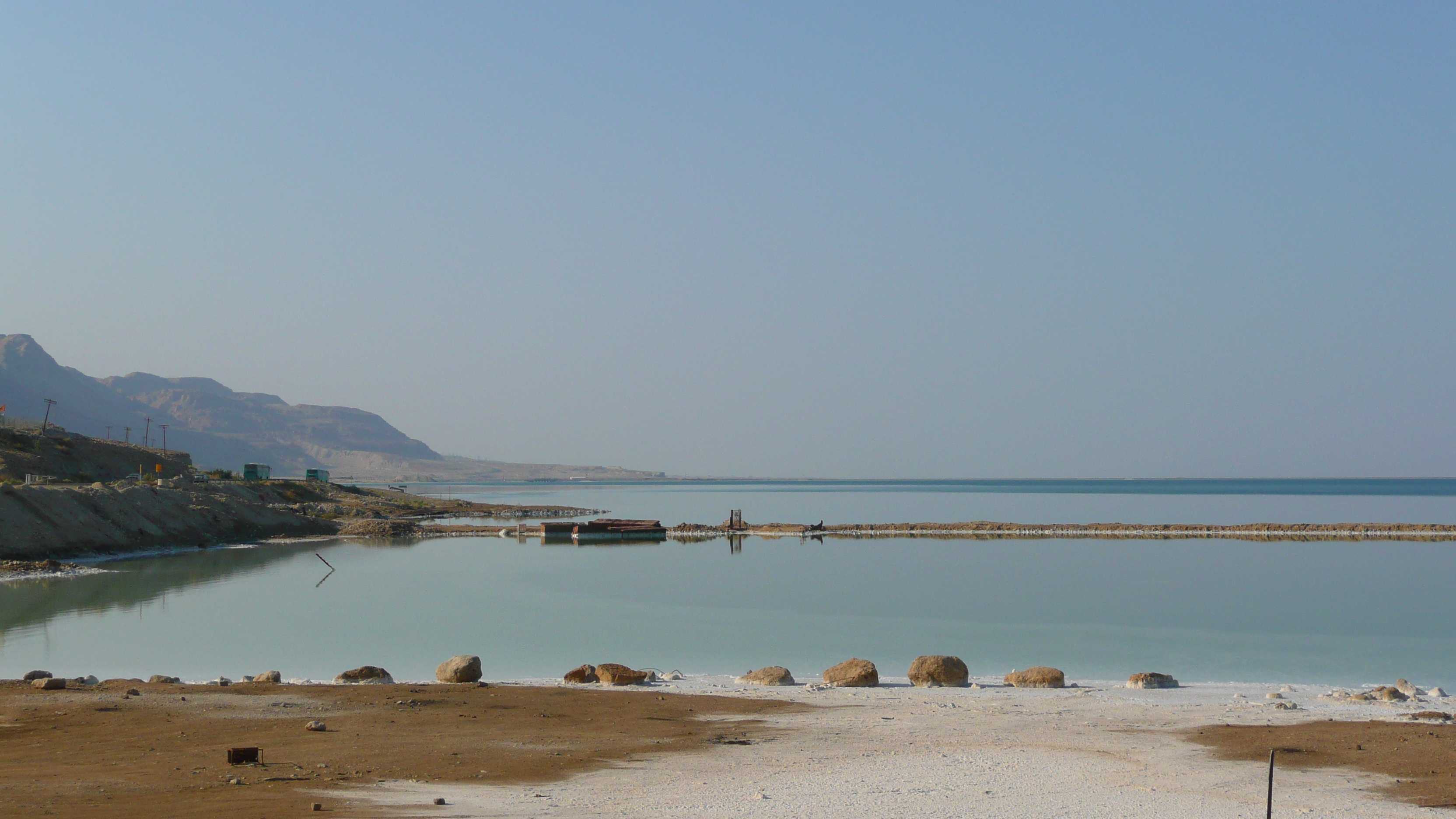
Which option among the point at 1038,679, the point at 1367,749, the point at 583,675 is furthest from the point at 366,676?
the point at 1367,749

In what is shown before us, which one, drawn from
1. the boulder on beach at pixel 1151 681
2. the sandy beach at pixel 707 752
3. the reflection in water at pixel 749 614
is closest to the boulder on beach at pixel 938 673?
the sandy beach at pixel 707 752

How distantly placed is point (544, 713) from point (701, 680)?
4.38 metres

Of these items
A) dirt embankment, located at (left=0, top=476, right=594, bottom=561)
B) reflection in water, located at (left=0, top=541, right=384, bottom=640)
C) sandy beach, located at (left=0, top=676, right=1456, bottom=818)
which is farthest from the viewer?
dirt embankment, located at (left=0, top=476, right=594, bottom=561)

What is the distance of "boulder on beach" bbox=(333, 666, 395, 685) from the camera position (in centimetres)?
1708

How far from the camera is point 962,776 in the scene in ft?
34.9

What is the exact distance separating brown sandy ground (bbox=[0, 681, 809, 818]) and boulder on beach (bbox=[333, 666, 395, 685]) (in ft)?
2.95

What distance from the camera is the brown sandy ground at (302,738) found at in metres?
9.38

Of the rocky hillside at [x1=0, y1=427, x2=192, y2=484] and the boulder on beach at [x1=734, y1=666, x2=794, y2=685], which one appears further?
the rocky hillside at [x1=0, y1=427, x2=192, y2=484]

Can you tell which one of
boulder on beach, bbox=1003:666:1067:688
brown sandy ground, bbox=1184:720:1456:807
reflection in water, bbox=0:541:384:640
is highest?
brown sandy ground, bbox=1184:720:1456:807

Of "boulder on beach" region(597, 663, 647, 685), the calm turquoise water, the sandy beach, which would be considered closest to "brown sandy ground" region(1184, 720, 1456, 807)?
the sandy beach

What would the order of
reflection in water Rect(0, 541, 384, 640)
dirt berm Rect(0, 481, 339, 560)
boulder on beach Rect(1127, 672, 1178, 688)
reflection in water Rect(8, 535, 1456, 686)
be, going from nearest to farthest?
1. boulder on beach Rect(1127, 672, 1178, 688)
2. reflection in water Rect(8, 535, 1456, 686)
3. reflection in water Rect(0, 541, 384, 640)
4. dirt berm Rect(0, 481, 339, 560)

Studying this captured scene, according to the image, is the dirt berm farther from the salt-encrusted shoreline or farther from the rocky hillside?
the salt-encrusted shoreline

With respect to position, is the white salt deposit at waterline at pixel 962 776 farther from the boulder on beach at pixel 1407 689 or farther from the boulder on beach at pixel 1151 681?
the boulder on beach at pixel 1151 681

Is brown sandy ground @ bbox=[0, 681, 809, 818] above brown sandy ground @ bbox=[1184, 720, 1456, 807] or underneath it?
underneath
